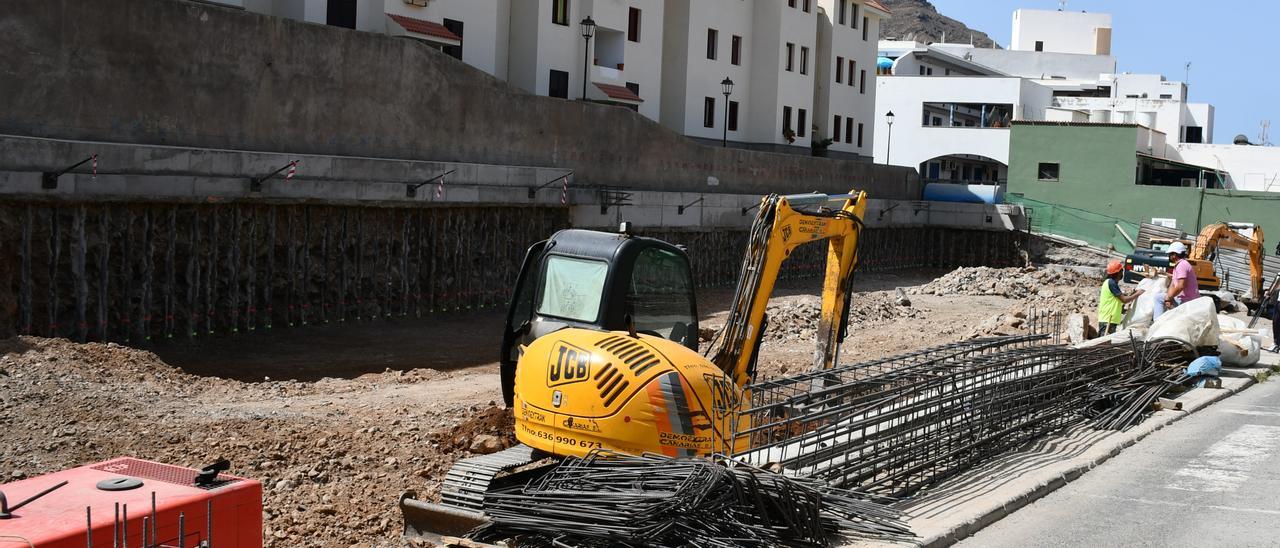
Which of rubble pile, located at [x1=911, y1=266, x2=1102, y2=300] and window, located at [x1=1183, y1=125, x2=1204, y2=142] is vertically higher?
window, located at [x1=1183, y1=125, x2=1204, y2=142]

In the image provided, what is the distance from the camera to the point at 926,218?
49.6 m

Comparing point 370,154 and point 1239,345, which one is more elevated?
point 370,154

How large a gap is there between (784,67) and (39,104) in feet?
109

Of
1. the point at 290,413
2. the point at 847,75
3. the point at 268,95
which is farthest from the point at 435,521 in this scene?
the point at 847,75

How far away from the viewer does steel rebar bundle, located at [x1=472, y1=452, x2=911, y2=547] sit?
7613mm

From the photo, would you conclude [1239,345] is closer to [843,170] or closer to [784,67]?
[843,170]

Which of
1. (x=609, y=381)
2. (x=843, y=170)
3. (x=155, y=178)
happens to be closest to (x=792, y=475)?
(x=609, y=381)

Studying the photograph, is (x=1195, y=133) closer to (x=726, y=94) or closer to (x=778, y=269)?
(x=726, y=94)

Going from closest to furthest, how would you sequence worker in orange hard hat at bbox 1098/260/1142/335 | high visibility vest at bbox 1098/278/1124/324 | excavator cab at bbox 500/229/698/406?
excavator cab at bbox 500/229/698/406 → worker in orange hard hat at bbox 1098/260/1142/335 → high visibility vest at bbox 1098/278/1124/324

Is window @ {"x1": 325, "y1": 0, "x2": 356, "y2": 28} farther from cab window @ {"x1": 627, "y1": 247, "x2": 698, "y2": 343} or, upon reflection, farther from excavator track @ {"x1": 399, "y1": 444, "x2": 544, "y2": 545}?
excavator track @ {"x1": 399, "y1": 444, "x2": 544, "y2": 545}

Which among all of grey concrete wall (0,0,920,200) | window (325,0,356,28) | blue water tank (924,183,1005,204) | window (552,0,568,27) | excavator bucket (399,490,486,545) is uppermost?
window (552,0,568,27)

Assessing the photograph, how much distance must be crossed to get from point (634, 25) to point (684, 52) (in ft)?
10.1

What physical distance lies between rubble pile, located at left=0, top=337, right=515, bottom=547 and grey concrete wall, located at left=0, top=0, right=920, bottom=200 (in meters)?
5.81

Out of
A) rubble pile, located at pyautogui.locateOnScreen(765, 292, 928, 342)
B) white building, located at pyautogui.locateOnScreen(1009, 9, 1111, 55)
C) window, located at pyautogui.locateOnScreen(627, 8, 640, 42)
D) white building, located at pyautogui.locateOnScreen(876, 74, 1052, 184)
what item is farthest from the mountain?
rubble pile, located at pyautogui.locateOnScreen(765, 292, 928, 342)
